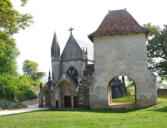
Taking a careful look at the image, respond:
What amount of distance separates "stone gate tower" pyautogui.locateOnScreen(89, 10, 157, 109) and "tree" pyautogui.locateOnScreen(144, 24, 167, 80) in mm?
15797

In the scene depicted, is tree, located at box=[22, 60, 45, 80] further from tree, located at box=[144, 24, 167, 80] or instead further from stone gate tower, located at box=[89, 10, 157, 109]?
stone gate tower, located at box=[89, 10, 157, 109]

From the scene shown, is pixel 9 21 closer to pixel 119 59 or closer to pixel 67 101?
pixel 119 59

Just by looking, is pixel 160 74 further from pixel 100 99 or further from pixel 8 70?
pixel 8 70

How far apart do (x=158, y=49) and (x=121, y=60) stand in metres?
17.7

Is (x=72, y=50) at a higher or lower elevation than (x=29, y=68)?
higher

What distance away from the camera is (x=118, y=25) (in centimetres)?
1789

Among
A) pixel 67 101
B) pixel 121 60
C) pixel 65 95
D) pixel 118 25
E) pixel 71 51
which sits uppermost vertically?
pixel 118 25

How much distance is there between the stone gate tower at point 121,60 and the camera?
53.9ft

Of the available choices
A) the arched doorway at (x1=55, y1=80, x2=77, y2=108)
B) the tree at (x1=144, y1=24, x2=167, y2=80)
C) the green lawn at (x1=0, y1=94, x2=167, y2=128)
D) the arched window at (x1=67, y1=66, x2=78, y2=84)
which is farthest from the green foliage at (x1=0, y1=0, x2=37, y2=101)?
the tree at (x1=144, y1=24, x2=167, y2=80)

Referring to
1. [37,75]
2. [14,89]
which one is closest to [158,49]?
[14,89]

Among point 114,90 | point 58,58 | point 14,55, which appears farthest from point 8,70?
point 114,90

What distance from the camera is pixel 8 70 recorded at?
35000 mm

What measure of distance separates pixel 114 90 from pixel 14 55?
22.0 meters

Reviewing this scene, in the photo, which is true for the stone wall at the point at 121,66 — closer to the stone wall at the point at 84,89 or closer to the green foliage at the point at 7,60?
the stone wall at the point at 84,89
